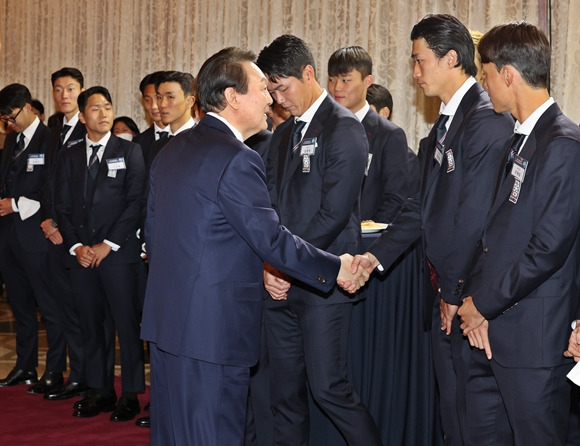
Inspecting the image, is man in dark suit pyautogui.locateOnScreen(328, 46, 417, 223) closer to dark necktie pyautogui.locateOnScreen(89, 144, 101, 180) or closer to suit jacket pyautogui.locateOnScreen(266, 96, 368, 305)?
A: suit jacket pyautogui.locateOnScreen(266, 96, 368, 305)

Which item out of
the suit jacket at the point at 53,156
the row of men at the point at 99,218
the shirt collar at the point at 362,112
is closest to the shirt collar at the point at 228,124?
the row of men at the point at 99,218

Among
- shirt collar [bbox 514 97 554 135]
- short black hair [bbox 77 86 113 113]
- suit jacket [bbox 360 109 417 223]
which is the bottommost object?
suit jacket [bbox 360 109 417 223]

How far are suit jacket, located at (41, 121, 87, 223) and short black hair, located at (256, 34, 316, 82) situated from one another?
6.91 feet

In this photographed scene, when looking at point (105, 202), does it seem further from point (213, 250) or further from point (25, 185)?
point (213, 250)

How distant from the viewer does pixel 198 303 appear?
2.80 metres

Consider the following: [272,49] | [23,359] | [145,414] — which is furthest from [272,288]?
[23,359]

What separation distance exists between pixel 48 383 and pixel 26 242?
937 mm

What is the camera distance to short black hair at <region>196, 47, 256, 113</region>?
9.68 ft

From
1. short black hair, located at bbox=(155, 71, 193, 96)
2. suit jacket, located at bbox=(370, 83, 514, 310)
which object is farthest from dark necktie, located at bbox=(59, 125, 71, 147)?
suit jacket, located at bbox=(370, 83, 514, 310)

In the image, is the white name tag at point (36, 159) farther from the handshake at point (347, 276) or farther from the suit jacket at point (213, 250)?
the suit jacket at point (213, 250)

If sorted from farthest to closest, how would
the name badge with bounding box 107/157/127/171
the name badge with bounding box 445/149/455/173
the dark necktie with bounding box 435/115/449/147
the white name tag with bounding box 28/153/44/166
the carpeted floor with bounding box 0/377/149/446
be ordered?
the white name tag with bounding box 28/153/44/166 → the name badge with bounding box 107/157/127/171 → the carpeted floor with bounding box 0/377/149/446 → the dark necktie with bounding box 435/115/449/147 → the name badge with bounding box 445/149/455/173

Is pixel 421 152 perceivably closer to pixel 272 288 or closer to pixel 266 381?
pixel 272 288

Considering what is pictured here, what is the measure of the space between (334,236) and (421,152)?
1.61ft

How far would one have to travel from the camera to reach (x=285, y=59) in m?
3.56
